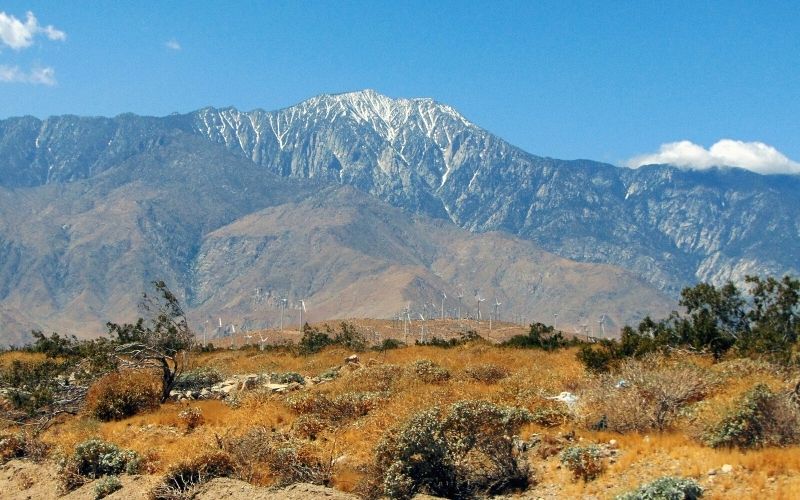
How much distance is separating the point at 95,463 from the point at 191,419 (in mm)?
3099

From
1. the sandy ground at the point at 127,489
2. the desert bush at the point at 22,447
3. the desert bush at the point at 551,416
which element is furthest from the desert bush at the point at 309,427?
the desert bush at the point at 22,447

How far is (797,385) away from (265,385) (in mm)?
17154

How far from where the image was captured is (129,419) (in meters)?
21.8

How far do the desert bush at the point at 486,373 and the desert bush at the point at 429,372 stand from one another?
0.80 metres

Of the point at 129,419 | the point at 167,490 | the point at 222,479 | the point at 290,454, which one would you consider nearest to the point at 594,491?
the point at 290,454

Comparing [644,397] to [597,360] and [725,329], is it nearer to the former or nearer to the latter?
[597,360]

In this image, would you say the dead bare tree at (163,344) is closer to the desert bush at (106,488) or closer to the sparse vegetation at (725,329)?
the desert bush at (106,488)

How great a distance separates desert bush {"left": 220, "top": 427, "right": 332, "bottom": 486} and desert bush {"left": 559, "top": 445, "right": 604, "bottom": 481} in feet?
15.8

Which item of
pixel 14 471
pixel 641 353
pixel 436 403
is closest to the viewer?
pixel 436 403

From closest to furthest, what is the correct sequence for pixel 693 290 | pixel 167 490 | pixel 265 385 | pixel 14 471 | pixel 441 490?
pixel 441 490 < pixel 167 490 < pixel 14 471 < pixel 265 385 < pixel 693 290

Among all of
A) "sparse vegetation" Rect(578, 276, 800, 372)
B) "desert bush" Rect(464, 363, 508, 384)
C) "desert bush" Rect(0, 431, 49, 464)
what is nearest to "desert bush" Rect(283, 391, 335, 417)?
"desert bush" Rect(464, 363, 508, 384)

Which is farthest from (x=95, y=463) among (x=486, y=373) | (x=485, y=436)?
(x=486, y=373)

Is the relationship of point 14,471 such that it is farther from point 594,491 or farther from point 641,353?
point 641,353

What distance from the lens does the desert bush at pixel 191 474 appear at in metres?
15.7
